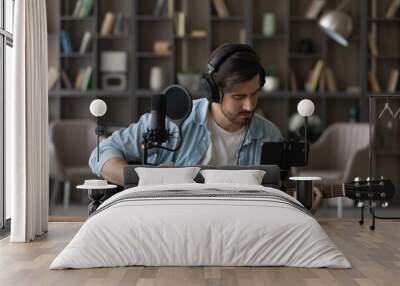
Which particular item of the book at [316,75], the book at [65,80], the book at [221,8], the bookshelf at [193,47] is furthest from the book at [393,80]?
the book at [65,80]

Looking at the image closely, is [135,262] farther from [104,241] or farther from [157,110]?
[157,110]

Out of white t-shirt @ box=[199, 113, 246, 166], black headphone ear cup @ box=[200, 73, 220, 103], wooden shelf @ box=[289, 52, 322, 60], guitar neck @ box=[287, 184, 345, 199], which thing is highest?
wooden shelf @ box=[289, 52, 322, 60]

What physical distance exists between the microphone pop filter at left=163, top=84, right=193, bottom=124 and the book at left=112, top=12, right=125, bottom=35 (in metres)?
3.81

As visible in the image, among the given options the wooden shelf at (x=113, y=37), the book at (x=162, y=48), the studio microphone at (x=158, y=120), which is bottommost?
the studio microphone at (x=158, y=120)

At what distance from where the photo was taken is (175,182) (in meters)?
5.21

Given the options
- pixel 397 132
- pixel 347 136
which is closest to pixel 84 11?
pixel 347 136

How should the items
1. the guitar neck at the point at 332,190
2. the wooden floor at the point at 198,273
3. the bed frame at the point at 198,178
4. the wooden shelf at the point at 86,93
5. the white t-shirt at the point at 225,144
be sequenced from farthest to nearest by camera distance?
the wooden shelf at the point at 86,93
the white t-shirt at the point at 225,144
the guitar neck at the point at 332,190
the bed frame at the point at 198,178
the wooden floor at the point at 198,273

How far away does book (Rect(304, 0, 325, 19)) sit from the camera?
8.92 meters

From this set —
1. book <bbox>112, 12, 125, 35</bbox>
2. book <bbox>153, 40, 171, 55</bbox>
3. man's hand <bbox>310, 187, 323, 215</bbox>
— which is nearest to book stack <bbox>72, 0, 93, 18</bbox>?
book <bbox>112, 12, 125, 35</bbox>

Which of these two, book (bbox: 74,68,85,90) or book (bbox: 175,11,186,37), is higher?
book (bbox: 175,11,186,37)

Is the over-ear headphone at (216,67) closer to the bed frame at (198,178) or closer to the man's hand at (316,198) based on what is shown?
the bed frame at (198,178)

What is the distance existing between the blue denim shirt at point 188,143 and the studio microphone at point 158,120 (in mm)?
211

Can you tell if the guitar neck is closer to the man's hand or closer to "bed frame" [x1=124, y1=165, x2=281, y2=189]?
the man's hand

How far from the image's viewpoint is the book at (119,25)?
29.6 ft
